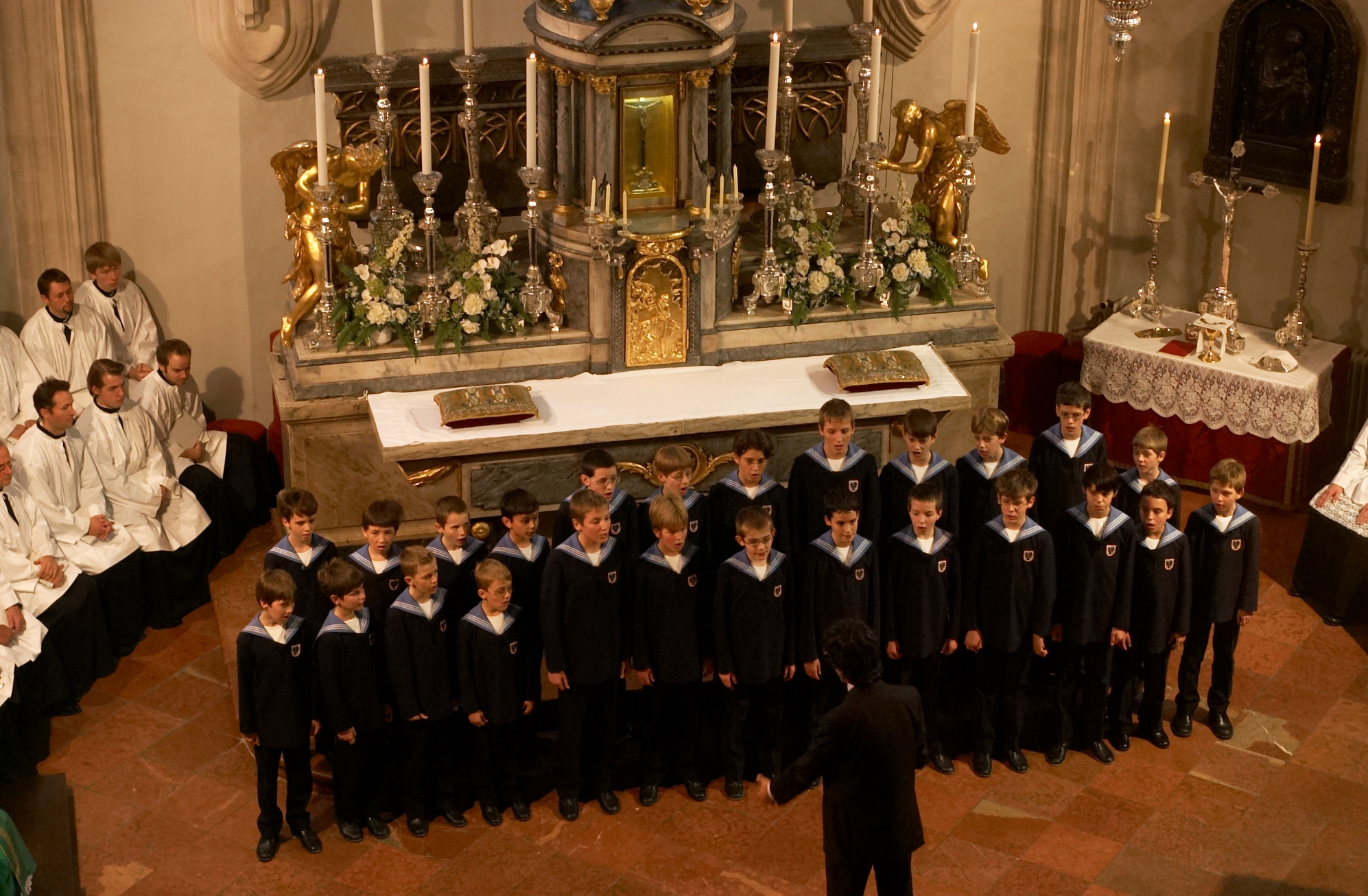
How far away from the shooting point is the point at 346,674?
6.80m

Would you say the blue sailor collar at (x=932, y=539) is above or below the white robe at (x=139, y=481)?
above

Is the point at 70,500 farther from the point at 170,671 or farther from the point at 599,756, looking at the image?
the point at 599,756

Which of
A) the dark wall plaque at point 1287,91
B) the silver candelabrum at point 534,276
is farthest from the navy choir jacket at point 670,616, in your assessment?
the dark wall plaque at point 1287,91

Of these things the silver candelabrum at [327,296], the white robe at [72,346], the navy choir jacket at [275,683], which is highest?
the silver candelabrum at [327,296]

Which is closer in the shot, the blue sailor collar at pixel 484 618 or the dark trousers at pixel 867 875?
the dark trousers at pixel 867 875

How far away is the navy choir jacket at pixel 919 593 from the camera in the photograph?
286 inches

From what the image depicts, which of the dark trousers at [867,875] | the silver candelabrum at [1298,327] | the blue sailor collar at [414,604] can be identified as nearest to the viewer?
the dark trousers at [867,875]

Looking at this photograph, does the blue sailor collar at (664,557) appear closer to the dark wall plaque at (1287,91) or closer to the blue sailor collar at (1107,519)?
the blue sailor collar at (1107,519)

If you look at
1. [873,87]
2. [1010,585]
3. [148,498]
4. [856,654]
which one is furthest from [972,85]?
[148,498]

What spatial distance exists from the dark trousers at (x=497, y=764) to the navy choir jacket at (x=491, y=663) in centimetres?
11

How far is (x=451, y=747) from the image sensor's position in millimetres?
7219

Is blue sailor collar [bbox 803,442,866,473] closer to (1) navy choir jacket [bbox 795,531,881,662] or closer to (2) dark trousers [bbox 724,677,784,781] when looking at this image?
(1) navy choir jacket [bbox 795,531,881,662]

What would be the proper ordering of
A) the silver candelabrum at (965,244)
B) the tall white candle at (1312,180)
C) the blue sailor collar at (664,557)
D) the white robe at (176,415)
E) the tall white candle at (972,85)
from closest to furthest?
1. the blue sailor collar at (664,557)
2. the tall white candle at (972,85)
3. the silver candelabrum at (965,244)
4. the white robe at (176,415)
5. the tall white candle at (1312,180)

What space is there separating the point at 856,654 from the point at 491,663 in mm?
1768
